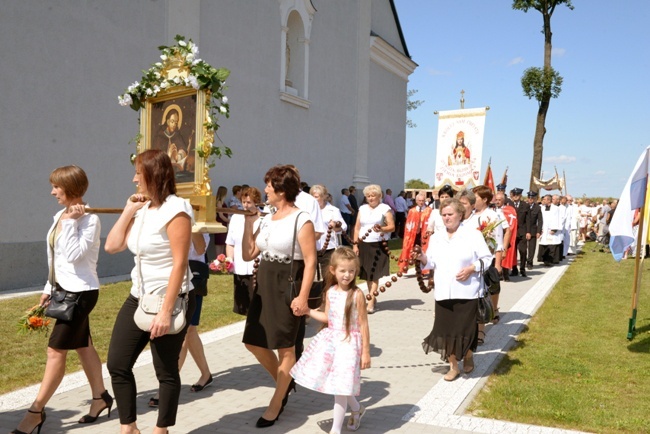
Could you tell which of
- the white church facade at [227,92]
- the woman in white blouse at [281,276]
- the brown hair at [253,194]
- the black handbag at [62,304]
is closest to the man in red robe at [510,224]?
the white church facade at [227,92]

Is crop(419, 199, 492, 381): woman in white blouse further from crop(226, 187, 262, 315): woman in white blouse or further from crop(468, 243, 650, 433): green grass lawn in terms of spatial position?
crop(226, 187, 262, 315): woman in white blouse

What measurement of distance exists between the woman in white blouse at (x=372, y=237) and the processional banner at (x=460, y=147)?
19.9ft

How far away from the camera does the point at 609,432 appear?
15.5 feet

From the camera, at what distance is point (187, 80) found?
4.88 m

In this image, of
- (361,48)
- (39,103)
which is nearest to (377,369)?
(39,103)

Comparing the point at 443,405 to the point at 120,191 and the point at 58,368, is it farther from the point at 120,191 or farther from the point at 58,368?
the point at 120,191

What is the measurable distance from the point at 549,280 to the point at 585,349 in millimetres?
7242

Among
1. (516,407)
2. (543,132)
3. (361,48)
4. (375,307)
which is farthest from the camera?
(543,132)

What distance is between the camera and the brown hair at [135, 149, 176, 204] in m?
3.79

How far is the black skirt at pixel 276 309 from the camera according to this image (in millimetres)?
4695

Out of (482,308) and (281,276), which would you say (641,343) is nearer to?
(482,308)

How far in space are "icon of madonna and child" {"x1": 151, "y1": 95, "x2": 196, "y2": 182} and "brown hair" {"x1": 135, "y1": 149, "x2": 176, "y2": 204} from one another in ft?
3.91

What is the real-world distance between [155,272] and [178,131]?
1.67 m

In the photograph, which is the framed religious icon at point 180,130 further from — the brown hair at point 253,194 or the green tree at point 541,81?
the green tree at point 541,81
